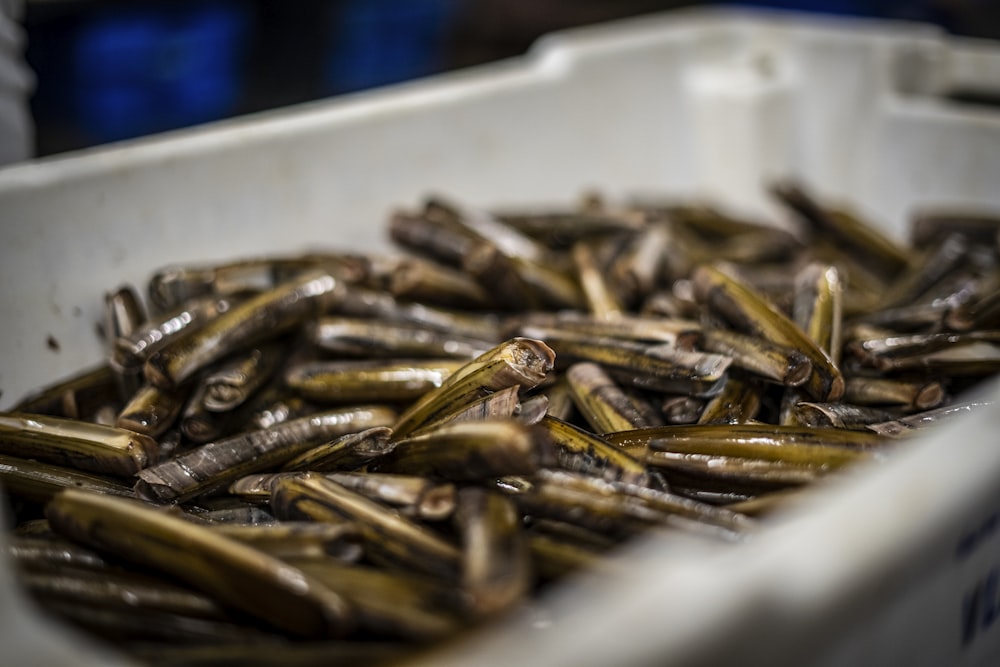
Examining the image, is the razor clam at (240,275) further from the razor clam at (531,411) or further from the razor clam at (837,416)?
the razor clam at (837,416)

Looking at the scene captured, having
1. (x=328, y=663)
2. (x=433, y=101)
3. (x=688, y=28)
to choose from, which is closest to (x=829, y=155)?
(x=688, y=28)

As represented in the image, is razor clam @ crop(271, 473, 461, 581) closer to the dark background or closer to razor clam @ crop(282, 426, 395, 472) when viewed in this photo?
razor clam @ crop(282, 426, 395, 472)

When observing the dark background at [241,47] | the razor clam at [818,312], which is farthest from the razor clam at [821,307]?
the dark background at [241,47]

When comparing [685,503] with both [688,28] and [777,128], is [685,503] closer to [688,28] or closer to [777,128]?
[777,128]

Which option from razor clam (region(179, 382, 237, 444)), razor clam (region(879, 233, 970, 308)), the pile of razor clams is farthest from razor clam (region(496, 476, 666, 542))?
razor clam (region(879, 233, 970, 308))

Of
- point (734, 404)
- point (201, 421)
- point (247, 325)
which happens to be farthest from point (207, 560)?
point (734, 404)

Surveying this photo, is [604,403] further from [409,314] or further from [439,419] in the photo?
[409,314]

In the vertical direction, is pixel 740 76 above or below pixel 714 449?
above
